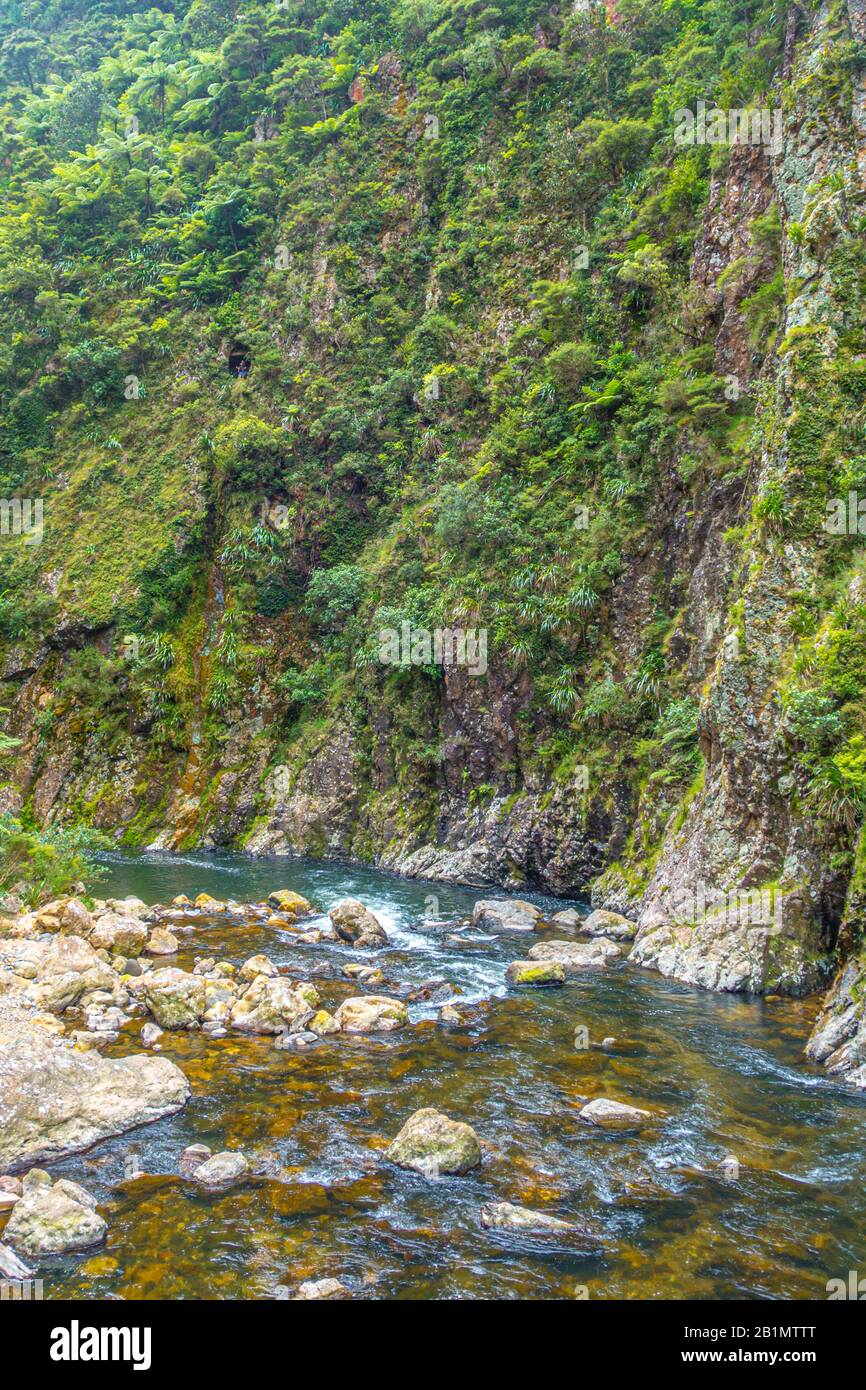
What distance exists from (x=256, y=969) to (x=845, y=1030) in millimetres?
9059

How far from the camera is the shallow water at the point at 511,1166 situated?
19.6 feet

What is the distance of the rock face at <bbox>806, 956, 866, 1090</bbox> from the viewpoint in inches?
388

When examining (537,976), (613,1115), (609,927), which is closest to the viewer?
(613,1115)

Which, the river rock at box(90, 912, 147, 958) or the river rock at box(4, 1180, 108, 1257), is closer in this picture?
the river rock at box(4, 1180, 108, 1257)

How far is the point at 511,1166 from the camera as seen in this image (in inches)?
301

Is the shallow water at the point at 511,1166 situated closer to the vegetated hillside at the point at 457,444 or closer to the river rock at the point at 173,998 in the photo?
the river rock at the point at 173,998

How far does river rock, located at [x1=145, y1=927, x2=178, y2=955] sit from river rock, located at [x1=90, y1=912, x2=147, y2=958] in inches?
8.3

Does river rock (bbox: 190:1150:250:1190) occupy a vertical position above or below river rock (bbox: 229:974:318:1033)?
above

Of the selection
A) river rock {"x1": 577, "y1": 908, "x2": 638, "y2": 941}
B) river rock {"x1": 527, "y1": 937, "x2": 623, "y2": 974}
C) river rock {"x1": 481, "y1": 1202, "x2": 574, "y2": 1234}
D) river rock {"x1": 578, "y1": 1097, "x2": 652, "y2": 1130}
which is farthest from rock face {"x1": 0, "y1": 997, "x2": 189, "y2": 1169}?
river rock {"x1": 577, "y1": 908, "x2": 638, "y2": 941}

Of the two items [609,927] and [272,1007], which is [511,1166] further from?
[609,927]
